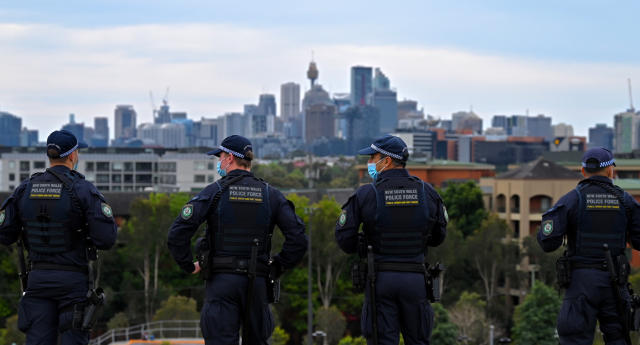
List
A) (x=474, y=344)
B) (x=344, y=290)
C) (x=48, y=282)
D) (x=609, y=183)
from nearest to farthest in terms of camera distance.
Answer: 1. (x=48, y=282)
2. (x=609, y=183)
3. (x=474, y=344)
4. (x=344, y=290)

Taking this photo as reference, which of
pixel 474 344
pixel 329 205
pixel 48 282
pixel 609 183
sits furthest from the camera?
pixel 329 205

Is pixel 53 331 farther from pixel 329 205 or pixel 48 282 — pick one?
pixel 329 205

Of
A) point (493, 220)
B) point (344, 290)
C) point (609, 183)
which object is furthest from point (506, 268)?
point (609, 183)

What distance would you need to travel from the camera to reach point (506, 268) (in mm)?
77312

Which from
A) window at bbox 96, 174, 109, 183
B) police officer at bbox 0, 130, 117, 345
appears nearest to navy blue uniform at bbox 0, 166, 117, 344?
police officer at bbox 0, 130, 117, 345

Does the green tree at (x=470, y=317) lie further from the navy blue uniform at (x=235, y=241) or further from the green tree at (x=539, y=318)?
the navy blue uniform at (x=235, y=241)

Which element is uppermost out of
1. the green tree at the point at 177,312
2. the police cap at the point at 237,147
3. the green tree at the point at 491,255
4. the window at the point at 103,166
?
the window at the point at 103,166

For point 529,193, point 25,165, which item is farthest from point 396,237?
point 25,165

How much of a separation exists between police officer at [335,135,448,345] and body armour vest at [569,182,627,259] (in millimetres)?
1632

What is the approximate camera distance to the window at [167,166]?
6729 inches

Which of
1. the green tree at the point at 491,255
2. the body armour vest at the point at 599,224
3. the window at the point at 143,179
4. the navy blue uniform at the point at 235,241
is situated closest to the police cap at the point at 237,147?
the navy blue uniform at the point at 235,241

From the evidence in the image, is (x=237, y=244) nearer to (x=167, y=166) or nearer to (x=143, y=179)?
(x=167, y=166)

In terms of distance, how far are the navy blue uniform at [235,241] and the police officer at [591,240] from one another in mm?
3069

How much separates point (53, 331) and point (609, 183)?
265 inches
